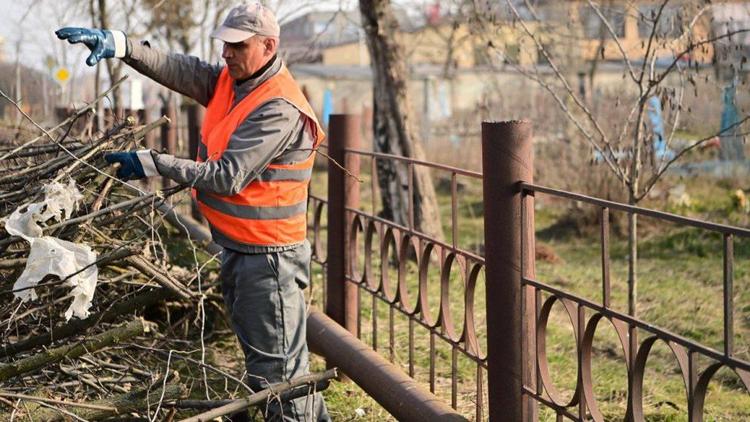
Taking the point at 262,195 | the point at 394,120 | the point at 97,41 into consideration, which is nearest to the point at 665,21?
the point at 394,120

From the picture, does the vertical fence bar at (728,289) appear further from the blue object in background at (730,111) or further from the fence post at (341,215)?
the blue object in background at (730,111)

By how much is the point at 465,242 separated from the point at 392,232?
5.70 metres

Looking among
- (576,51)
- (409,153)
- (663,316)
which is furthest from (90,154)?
(576,51)

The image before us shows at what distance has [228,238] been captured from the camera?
4.31 m

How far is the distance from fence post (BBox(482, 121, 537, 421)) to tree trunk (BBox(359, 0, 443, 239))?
541 cm

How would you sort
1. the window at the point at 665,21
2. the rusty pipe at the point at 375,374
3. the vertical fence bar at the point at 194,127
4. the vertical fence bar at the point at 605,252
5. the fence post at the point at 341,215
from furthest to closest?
the vertical fence bar at the point at 194,127 < the window at the point at 665,21 < the fence post at the point at 341,215 < the rusty pipe at the point at 375,374 < the vertical fence bar at the point at 605,252

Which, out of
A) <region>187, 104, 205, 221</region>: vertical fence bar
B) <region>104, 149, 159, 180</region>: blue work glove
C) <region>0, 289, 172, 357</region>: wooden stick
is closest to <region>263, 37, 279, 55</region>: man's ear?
<region>104, 149, 159, 180</region>: blue work glove

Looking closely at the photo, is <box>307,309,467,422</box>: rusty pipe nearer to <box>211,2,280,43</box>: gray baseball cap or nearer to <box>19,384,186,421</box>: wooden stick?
<box>19,384,186,421</box>: wooden stick

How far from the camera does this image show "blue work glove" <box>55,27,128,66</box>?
14.2 feet

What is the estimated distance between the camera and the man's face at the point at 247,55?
4.28 metres

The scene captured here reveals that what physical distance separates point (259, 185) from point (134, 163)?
50cm

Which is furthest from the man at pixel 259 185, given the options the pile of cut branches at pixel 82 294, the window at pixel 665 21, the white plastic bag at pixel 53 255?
the window at pixel 665 21

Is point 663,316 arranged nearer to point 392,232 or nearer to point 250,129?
point 392,232

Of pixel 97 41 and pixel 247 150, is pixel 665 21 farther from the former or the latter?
pixel 97 41
